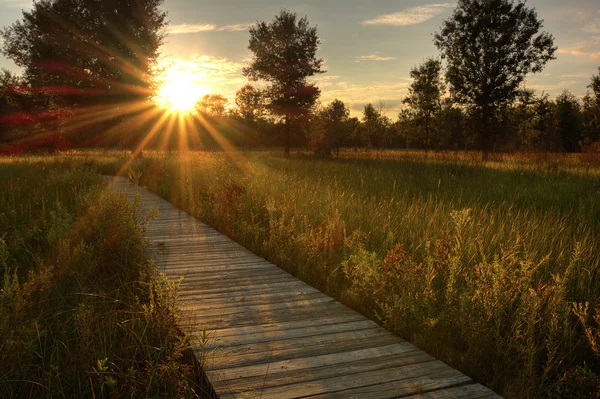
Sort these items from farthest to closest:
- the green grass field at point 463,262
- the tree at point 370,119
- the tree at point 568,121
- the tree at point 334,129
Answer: the tree at point 370,119
the tree at point 568,121
the tree at point 334,129
the green grass field at point 463,262

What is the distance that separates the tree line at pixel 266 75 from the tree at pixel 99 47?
0.18ft

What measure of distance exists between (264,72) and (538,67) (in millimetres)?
18379

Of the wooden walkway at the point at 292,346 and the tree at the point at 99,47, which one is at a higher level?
the tree at the point at 99,47

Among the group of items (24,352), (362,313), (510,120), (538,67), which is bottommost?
(362,313)

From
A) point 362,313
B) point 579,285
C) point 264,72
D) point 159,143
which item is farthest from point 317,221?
point 159,143

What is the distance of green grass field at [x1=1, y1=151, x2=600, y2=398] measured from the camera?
2.81m

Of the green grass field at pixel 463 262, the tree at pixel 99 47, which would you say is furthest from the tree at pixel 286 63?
the green grass field at pixel 463 262

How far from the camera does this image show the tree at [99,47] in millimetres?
22484

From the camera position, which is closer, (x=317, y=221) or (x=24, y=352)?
(x=24, y=352)

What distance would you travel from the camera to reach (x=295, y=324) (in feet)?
10.9

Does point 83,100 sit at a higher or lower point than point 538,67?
lower

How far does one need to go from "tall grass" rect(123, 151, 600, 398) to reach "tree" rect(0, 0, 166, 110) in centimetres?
1451

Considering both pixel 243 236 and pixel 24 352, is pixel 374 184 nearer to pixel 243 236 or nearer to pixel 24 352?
pixel 243 236

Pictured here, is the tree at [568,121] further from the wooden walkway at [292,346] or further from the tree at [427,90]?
the wooden walkway at [292,346]
